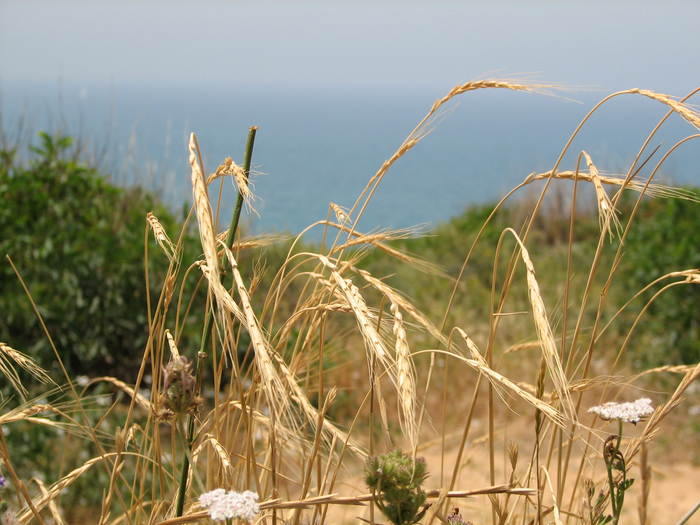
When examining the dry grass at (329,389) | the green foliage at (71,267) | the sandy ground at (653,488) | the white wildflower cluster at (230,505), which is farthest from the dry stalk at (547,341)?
the green foliage at (71,267)

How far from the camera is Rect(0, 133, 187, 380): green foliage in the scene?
280cm

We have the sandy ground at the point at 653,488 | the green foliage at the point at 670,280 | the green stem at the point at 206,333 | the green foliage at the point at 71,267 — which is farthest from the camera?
the green foliage at the point at 670,280

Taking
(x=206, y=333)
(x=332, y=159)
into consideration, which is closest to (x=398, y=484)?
(x=206, y=333)

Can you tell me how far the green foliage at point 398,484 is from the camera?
57 cm

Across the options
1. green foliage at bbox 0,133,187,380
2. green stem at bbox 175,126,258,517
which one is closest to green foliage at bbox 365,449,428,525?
green stem at bbox 175,126,258,517

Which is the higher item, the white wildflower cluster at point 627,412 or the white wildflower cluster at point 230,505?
the white wildflower cluster at point 627,412

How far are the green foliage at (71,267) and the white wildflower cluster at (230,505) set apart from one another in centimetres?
254

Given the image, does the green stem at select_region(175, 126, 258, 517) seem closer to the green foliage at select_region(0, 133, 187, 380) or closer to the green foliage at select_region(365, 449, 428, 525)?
the green foliage at select_region(365, 449, 428, 525)

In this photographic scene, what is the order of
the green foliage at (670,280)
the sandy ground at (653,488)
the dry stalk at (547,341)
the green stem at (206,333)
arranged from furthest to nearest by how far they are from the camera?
the green foliage at (670,280), the sandy ground at (653,488), the green stem at (206,333), the dry stalk at (547,341)

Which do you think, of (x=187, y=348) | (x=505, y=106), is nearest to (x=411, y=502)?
(x=187, y=348)

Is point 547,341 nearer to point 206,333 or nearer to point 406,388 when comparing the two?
point 406,388

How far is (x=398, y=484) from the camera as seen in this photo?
22.5 inches

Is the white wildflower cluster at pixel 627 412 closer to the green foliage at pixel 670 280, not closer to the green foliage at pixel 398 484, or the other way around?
the green foliage at pixel 398 484

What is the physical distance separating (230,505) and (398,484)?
0.18 meters
